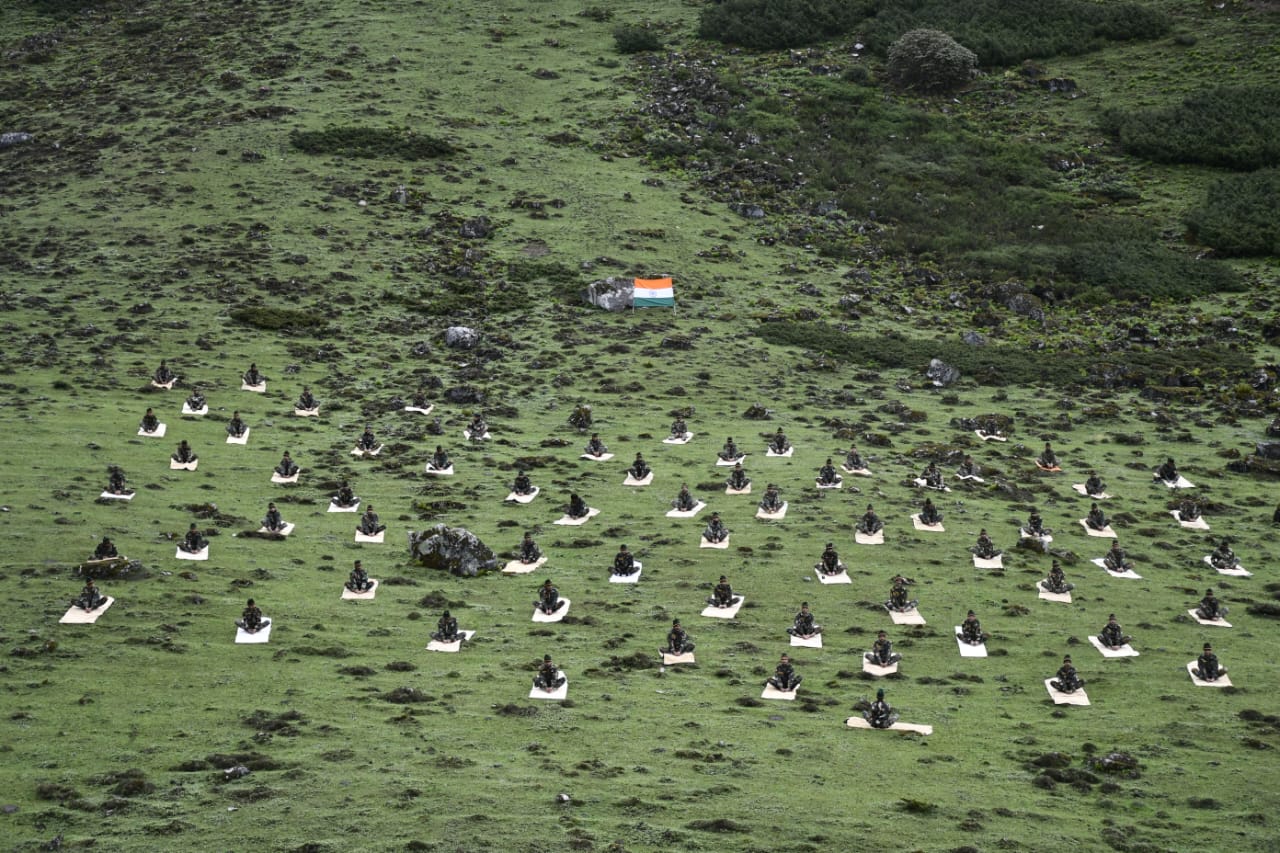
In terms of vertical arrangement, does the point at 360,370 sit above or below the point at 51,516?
below

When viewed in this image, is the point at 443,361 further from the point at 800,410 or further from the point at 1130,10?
the point at 1130,10

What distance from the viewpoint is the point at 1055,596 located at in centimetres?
3712

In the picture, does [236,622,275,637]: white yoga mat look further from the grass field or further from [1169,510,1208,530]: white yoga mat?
[1169,510,1208,530]: white yoga mat

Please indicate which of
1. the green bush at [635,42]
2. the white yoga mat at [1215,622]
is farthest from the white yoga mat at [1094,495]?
the green bush at [635,42]

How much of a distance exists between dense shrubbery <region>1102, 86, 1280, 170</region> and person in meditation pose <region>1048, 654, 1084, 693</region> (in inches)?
2826

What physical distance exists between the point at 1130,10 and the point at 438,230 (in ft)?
228

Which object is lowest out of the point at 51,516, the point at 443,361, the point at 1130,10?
the point at 443,361

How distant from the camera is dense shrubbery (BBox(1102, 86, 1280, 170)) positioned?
89125mm

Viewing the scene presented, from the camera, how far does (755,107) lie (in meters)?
97.8

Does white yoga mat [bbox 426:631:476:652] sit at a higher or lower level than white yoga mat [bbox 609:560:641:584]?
higher

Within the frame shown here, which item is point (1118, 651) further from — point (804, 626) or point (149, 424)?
point (149, 424)

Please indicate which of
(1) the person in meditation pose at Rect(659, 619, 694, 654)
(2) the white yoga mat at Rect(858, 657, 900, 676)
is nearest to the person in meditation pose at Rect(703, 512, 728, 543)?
(1) the person in meditation pose at Rect(659, 619, 694, 654)

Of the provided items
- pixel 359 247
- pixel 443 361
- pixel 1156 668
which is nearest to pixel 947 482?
pixel 1156 668

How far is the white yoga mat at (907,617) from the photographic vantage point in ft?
115
